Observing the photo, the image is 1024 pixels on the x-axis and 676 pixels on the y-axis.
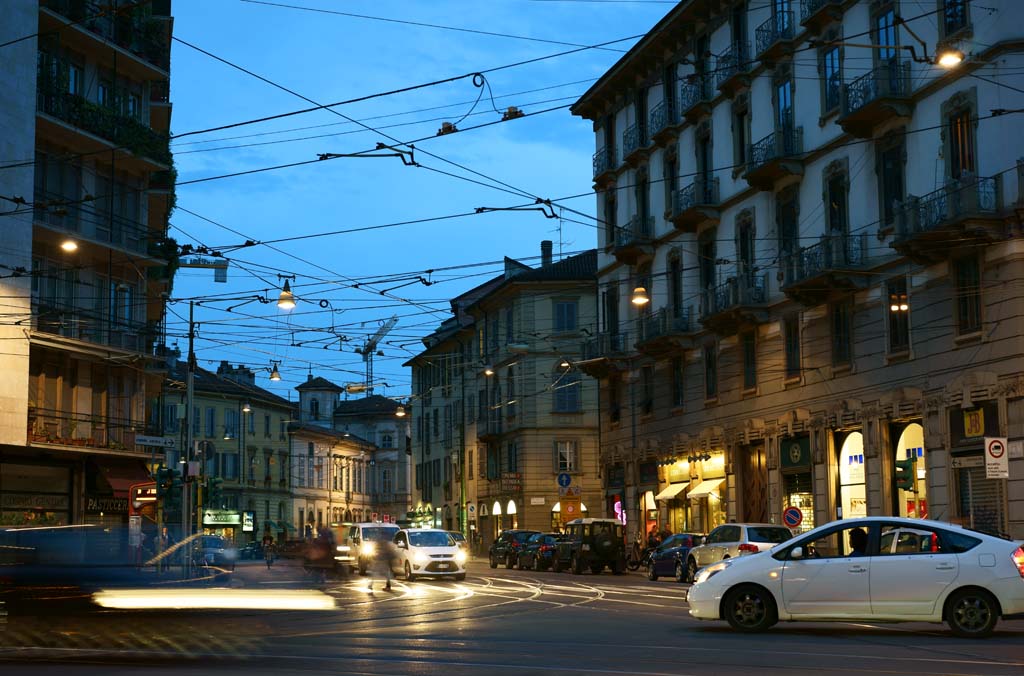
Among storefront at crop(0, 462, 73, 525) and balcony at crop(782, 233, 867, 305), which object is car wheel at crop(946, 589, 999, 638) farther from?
storefront at crop(0, 462, 73, 525)

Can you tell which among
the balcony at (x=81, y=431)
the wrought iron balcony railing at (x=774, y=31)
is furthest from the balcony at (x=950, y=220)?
the balcony at (x=81, y=431)

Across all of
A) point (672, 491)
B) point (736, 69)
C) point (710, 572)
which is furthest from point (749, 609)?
point (672, 491)

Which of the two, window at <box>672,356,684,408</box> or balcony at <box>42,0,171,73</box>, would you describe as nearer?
balcony at <box>42,0,171,73</box>

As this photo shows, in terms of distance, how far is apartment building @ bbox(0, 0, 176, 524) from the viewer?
36.8 metres

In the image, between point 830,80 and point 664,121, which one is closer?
point 830,80

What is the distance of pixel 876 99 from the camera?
33.3 metres

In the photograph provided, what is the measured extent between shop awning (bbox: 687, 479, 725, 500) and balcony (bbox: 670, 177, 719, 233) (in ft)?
27.6

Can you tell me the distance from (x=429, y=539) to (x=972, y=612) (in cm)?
2541

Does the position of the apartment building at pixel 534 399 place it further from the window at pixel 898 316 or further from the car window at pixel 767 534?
the car window at pixel 767 534

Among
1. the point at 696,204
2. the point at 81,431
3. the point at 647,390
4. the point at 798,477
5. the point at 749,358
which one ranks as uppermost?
the point at 696,204

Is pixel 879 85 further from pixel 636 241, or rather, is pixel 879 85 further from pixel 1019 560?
pixel 1019 560

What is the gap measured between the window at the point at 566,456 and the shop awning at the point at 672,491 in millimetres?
19077

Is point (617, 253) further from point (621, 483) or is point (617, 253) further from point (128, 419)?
point (128, 419)

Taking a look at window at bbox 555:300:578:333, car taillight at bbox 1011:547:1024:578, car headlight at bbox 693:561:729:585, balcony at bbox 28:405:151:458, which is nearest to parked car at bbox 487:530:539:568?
balcony at bbox 28:405:151:458
